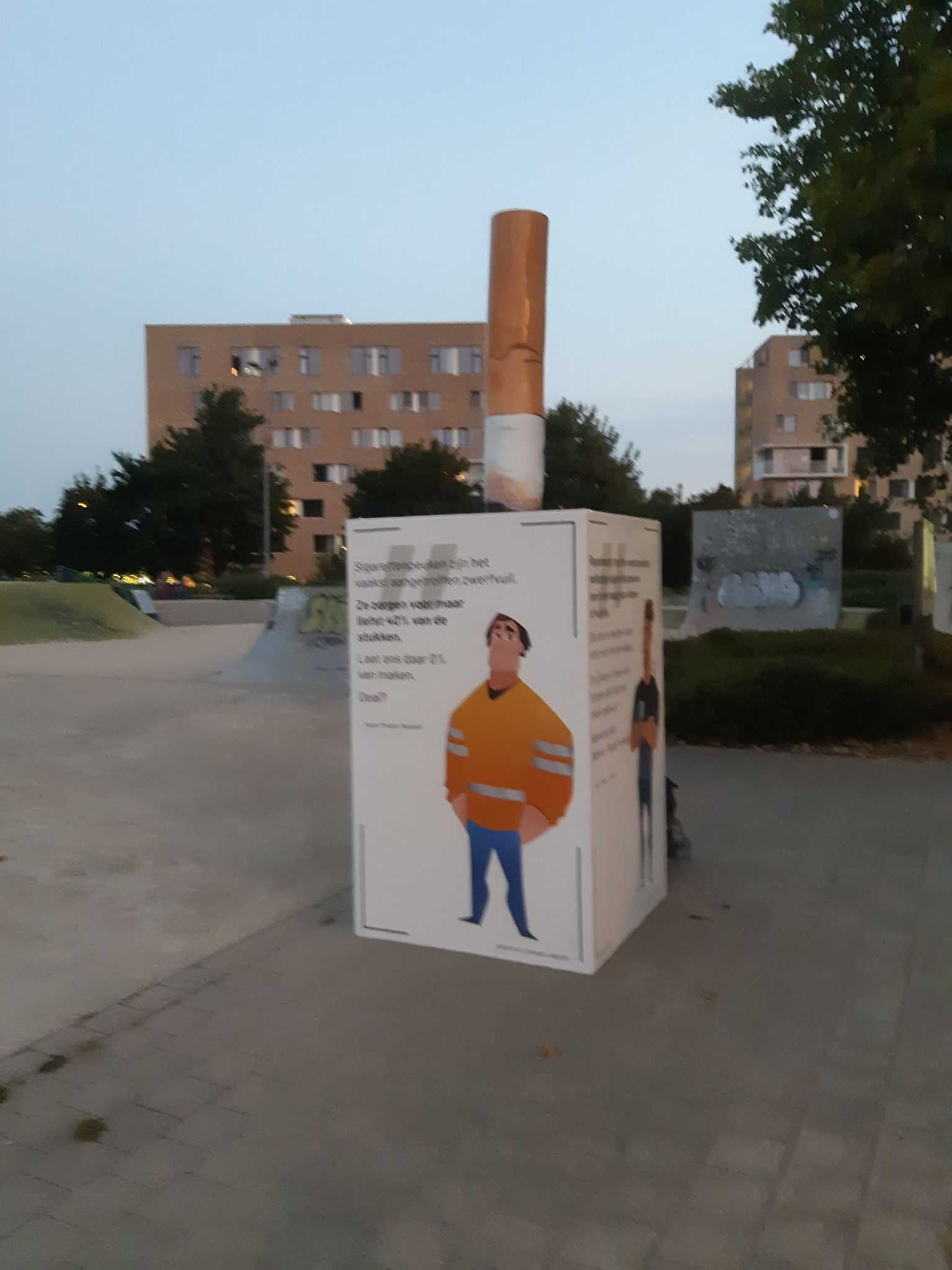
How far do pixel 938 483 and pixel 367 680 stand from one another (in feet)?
52.6

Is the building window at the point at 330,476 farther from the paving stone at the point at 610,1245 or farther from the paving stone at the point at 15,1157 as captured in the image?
the paving stone at the point at 610,1245

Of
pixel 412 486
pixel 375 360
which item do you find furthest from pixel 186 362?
pixel 412 486

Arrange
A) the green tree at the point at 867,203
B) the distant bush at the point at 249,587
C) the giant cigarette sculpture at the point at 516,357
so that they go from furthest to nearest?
the distant bush at the point at 249,587 < the green tree at the point at 867,203 < the giant cigarette sculpture at the point at 516,357

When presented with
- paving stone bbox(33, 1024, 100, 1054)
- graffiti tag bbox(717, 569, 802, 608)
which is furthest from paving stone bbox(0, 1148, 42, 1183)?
graffiti tag bbox(717, 569, 802, 608)

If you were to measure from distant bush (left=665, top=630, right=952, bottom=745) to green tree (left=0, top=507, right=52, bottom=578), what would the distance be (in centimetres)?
5048

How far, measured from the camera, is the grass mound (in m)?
23.1

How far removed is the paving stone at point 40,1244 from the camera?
8.62 feet

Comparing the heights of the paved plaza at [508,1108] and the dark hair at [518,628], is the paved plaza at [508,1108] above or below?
below

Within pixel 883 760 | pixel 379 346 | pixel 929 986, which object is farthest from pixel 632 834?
pixel 379 346

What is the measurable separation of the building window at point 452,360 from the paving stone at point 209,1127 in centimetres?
6376

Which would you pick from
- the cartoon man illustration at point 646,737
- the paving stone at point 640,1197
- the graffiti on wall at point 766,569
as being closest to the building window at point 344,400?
the graffiti on wall at point 766,569

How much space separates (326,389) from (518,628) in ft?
210

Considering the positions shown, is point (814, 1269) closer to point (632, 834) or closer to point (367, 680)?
point (632, 834)

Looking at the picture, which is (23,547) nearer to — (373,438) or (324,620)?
(373,438)
